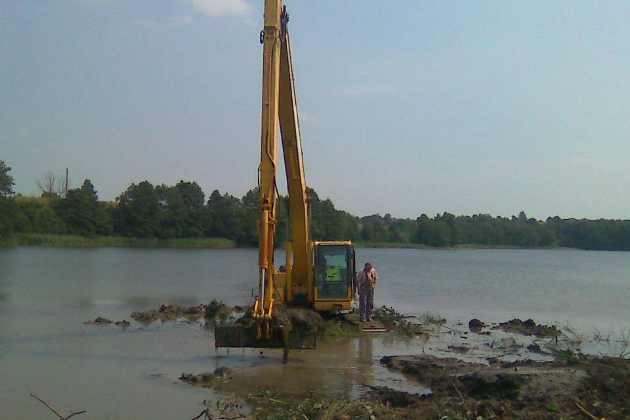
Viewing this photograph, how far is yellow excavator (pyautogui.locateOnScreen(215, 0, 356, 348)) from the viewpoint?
11.6 m

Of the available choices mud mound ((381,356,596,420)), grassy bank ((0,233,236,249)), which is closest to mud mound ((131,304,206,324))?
mud mound ((381,356,596,420))

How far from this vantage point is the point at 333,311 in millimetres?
17969

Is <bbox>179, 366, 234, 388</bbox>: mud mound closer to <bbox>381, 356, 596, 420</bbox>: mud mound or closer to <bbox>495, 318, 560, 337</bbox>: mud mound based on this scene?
<bbox>381, 356, 596, 420</bbox>: mud mound

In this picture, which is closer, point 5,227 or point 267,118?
point 267,118

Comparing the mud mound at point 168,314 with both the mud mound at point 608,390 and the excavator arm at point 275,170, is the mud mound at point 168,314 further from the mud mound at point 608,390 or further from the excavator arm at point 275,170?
the mud mound at point 608,390

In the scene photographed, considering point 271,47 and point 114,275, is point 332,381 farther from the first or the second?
point 114,275

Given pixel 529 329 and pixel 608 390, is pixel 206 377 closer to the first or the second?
pixel 608 390

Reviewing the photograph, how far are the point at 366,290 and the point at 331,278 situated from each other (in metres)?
1.48

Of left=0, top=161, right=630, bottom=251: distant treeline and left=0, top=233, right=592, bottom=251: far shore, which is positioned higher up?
left=0, top=161, right=630, bottom=251: distant treeline

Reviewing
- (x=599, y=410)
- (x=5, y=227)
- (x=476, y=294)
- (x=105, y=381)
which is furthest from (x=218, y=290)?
(x=5, y=227)

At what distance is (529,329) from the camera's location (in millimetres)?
20844

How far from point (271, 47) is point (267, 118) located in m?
1.48

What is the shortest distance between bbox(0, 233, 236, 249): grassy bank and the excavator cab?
1916 inches

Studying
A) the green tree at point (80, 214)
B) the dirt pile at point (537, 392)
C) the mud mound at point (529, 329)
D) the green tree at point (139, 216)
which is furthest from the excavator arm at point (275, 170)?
the green tree at point (139, 216)
